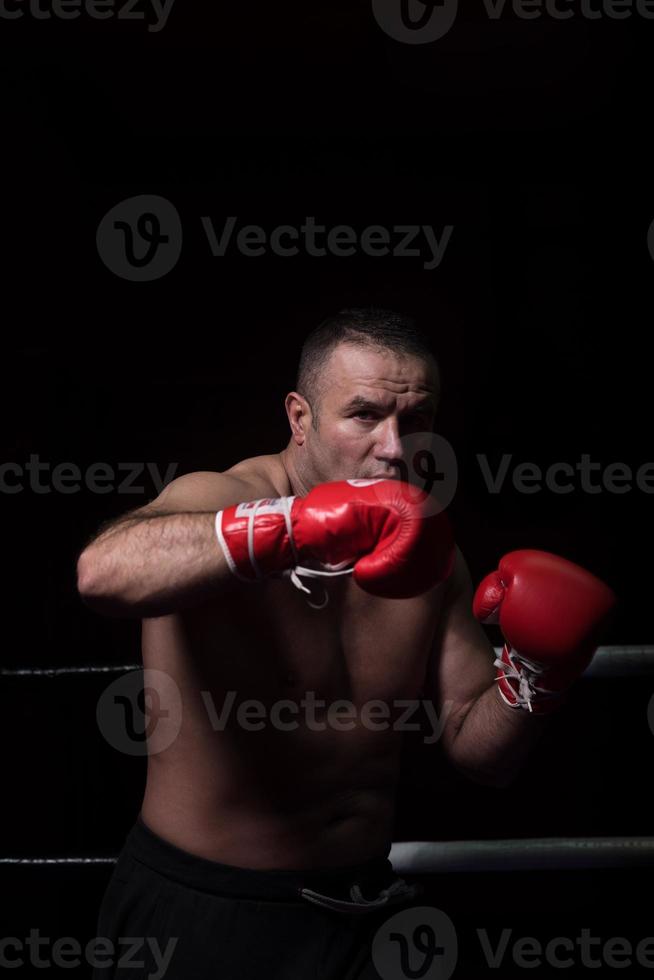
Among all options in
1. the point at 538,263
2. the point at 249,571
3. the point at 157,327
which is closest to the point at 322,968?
the point at 249,571

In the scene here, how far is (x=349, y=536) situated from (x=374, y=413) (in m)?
0.45

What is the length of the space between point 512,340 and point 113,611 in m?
1.61

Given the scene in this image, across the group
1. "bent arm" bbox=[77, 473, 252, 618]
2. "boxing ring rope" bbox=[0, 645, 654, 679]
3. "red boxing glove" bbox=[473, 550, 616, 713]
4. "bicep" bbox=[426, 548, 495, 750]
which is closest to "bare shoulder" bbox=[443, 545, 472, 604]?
"bicep" bbox=[426, 548, 495, 750]

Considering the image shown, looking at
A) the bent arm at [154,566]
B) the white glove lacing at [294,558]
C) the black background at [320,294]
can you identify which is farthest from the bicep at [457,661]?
the black background at [320,294]

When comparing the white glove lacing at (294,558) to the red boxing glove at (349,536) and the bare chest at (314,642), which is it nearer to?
the red boxing glove at (349,536)

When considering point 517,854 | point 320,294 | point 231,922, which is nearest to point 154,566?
point 231,922

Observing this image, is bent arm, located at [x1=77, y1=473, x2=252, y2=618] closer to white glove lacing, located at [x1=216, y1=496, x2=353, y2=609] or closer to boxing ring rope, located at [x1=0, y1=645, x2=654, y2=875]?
white glove lacing, located at [x1=216, y1=496, x2=353, y2=609]

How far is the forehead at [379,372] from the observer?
5.39 ft

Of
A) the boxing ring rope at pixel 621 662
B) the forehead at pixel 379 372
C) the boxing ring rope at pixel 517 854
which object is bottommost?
the boxing ring rope at pixel 517 854

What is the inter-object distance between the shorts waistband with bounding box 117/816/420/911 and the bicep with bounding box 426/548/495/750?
0.31 metres

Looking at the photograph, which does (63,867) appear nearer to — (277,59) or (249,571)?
(249,571)

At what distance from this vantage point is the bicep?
5.75 feet

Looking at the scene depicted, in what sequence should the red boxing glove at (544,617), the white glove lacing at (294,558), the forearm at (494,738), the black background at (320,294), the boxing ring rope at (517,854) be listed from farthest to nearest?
the black background at (320,294) < the boxing ring rope at (517,854) < the forearm at (494,738) < the red boxing glove at (544,617) < the white glove lacing at (294,558)

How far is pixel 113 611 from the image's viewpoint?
51.1 inches
